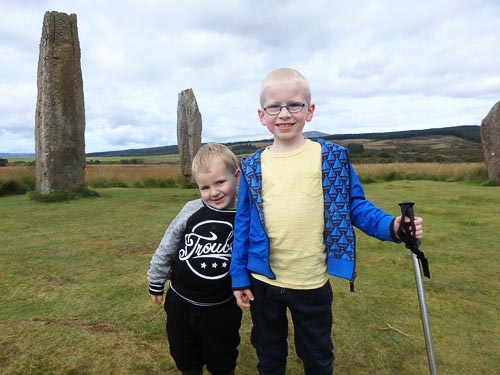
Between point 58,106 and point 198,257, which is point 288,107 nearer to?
point 198,257

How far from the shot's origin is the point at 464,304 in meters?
3.56

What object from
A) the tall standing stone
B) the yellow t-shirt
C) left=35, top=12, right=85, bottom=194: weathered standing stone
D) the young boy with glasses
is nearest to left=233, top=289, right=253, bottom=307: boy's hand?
the young boy with glasses

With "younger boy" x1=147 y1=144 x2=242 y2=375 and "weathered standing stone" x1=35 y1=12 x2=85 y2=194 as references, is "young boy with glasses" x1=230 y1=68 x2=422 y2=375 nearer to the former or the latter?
"younger boy" x1=147 y1=144 x2=242 y2=375

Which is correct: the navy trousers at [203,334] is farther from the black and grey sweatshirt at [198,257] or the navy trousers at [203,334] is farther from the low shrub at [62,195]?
the low shrub at [62,195]

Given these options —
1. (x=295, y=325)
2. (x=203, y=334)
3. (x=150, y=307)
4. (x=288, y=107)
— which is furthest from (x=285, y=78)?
(x=150, y=307)

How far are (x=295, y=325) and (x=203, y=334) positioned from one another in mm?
526

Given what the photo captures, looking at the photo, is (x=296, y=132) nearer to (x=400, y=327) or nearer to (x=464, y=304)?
(x=400, y=327)

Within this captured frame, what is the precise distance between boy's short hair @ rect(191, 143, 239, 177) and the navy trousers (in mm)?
749

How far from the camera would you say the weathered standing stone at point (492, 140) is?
42.9 ft

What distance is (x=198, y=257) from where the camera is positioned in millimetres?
2307

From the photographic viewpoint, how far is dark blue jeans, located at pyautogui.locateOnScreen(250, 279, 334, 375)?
85.3 inches

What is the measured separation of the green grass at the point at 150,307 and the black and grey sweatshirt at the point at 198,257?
0.68 metres

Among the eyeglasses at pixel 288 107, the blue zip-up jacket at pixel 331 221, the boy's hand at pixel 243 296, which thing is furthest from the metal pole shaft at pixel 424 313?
the eyeglasses at pixel 288 107

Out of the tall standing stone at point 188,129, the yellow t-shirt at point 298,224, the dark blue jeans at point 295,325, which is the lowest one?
the dark blue jeans at point 295,325
